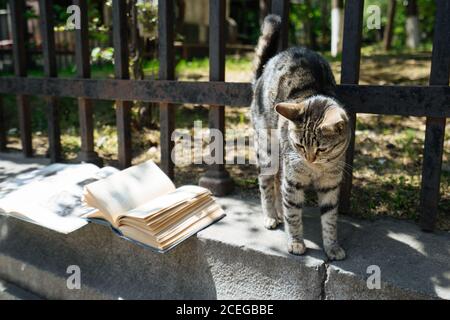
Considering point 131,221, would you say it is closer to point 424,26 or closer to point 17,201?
point 17,201

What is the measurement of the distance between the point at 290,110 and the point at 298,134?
141mm

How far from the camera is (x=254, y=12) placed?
17.1 metres

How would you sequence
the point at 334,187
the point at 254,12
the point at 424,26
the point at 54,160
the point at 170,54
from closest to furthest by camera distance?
the point at 334,187 → the point at 170,54 → the point at 54,160 → the point at 254,12 → the point at 424,26

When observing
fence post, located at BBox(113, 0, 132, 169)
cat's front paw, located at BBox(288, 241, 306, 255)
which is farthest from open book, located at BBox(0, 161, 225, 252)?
cat's front paw, located at BBox(288, 241, 306, 255)

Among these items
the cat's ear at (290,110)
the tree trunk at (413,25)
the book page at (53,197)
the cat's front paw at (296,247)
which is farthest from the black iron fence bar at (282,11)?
the tree trunk at (413,25)

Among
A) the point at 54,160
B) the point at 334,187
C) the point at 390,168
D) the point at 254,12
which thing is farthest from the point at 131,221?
the point at 254,12

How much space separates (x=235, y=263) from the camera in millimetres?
2338

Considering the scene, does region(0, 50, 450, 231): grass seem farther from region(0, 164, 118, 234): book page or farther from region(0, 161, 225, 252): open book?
region(0, 164, 118, 234): book page

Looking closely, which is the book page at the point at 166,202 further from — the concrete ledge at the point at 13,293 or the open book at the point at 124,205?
the concrete ledge at the point at 13,293

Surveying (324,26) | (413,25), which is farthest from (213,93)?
(324,26)

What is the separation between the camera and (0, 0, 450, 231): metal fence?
2.30m

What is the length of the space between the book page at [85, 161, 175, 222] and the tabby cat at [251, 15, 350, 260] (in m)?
0.69

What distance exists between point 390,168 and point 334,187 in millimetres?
1352
